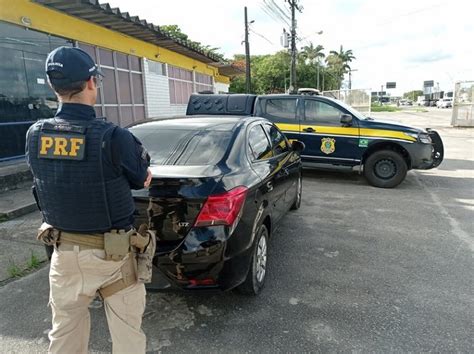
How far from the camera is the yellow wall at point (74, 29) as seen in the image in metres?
7.02

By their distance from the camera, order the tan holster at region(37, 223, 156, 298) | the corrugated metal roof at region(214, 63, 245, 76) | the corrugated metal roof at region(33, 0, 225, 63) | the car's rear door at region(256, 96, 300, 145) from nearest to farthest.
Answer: the tan holster at region(37, 223, 156, 298) → the car's rear door at region(256, 96, 300, 145) → the corrugated metal roof at region(33, 0, 225, 63) → the corrugated metal roof at region(214, 63, 245, 76)

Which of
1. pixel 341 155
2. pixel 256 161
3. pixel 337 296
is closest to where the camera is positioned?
pixel 337 296

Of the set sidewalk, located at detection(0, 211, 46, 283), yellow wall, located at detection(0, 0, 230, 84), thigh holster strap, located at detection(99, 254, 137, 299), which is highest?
yellow wall, located at detection(0, 0, 230, 84)

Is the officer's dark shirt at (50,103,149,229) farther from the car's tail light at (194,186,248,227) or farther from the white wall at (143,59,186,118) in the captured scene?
the white wall at (143,59,186,118)

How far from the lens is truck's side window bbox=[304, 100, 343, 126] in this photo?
7.00 m

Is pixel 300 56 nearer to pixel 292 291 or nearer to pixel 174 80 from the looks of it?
pixel 174 80

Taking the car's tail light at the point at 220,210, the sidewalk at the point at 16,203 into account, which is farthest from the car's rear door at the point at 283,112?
the car's tail light at the point at 220,210

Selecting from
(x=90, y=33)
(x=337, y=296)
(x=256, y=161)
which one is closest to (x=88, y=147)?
(x=256, y=161)

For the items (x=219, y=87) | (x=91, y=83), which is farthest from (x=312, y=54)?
(x=91, y=83)

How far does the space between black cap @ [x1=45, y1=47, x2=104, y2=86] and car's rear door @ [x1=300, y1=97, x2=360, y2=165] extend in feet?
19.5

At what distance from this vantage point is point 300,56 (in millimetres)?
51156

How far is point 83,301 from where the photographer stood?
175 cm

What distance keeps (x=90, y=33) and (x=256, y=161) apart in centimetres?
816

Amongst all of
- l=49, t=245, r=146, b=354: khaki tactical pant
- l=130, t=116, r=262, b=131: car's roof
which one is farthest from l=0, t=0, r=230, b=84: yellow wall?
l=49, t=245, r=146, b=354: khaki tactical pant
